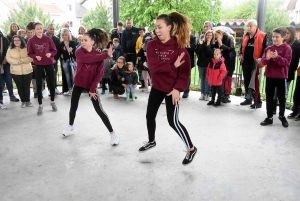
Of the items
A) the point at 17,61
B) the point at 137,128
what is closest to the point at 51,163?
the point at 137,128

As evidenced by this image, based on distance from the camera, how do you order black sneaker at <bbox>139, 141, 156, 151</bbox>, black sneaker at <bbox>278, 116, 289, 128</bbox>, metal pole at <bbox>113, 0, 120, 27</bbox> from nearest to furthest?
1. black sneaker at <bbox>139, 141, 156, 151</bbox>
2. black sneaker at <bbox>278, 116, 289, 128</bbox>
3. metal pole at <bbox>113, 0, 120, 27</bbox>

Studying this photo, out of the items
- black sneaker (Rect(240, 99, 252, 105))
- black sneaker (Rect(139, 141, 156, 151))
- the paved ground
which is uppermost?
black sneaker (Rect(240, 99, 252, 105))

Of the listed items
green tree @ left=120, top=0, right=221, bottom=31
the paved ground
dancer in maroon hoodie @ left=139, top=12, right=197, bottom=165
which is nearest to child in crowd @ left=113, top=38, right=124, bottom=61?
the paved ground

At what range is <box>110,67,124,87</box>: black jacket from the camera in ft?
20.6

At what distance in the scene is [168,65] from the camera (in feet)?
9.28

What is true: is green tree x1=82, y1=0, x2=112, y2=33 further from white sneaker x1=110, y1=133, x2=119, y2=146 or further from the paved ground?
white sneaker x1=110, y1=133, x2=119, y2=146

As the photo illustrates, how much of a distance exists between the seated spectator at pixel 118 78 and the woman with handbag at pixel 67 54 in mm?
992

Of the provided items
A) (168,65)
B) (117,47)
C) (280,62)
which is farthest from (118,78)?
(168,65)

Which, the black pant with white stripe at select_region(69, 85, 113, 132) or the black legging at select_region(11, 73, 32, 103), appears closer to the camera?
the black pant with white stripe at select_region(69, 85, 113, 132)

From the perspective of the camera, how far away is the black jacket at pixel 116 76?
627 cm

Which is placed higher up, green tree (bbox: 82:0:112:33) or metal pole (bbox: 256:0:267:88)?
green tree (bbox: 82:0:112:33)

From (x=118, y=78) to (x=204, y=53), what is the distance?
1.99 meters

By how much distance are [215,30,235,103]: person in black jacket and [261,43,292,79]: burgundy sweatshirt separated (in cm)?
139

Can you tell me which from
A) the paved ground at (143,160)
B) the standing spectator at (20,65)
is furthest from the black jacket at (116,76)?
the standing spectator at (20,65)
